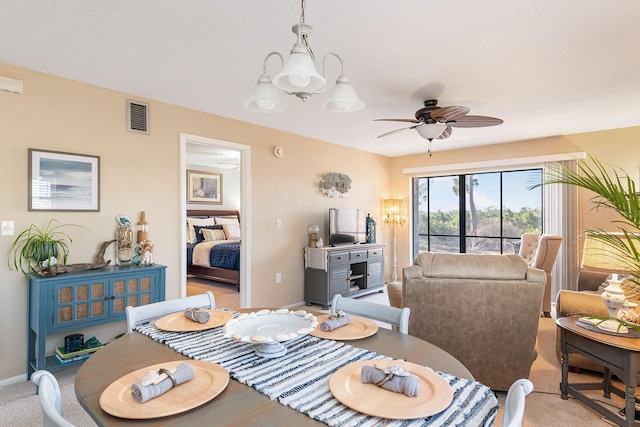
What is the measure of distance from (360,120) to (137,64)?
245cm

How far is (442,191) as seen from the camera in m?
6.67

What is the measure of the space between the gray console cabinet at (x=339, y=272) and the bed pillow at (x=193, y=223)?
2.94 meters

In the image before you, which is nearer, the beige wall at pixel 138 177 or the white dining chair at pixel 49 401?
the white dining chair at pixel 49 401

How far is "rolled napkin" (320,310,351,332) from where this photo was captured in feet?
4.93

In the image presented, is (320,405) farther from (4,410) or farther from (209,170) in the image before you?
(209,170)

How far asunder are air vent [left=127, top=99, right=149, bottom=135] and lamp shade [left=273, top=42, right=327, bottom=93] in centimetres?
238

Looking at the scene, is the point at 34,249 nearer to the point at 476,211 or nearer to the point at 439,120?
the point at 439,120

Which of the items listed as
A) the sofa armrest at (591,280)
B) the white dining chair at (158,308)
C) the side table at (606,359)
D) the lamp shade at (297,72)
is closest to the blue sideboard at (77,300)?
the white dining chair at (158,308)

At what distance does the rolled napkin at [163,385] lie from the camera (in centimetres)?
95

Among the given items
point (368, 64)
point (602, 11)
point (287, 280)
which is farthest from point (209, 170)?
point (602, 11)

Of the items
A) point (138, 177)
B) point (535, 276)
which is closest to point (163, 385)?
point (535, 276)

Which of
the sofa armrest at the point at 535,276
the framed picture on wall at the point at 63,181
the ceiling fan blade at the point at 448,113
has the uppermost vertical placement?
the ceiling fan blade at the point at 448,113

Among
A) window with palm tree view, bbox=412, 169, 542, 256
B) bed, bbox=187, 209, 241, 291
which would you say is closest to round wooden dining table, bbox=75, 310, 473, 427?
bed, bbox=187, 209, 241, 291

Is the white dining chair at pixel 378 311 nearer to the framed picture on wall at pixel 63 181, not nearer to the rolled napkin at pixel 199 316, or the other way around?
the rolled napkin at pixel 199 316
